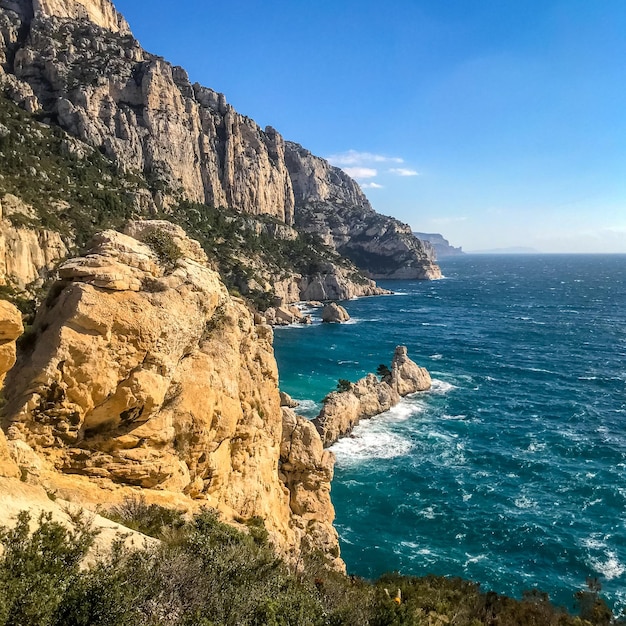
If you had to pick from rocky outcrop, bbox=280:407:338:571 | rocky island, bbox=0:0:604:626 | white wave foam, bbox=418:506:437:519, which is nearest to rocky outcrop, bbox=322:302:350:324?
white wave foam, bbox=418:506:437:519

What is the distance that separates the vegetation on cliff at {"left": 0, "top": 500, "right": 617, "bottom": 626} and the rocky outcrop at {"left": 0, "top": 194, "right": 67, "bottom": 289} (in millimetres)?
46373

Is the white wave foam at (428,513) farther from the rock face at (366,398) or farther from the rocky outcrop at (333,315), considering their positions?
the rocky outcrop at (333,315)

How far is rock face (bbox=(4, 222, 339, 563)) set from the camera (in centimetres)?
1091

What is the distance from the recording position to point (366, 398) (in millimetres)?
49875

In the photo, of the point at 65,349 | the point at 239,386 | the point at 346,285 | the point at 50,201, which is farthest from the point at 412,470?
the point at 346,285

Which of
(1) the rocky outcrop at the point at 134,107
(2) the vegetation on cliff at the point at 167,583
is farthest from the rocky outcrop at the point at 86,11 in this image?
(2) the vegetation on cliff at the point at 167,583

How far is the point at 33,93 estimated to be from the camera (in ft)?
320

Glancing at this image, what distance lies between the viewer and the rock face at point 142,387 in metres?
10.9

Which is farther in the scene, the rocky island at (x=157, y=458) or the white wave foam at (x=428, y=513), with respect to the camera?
the white wave foam at (x=428, y=513)

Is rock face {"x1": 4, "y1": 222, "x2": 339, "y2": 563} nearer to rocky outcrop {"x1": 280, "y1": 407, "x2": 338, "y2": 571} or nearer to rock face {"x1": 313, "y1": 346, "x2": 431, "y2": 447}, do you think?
rocky outcrop {"x1": 280, "y1": 407, "x2": 338, "y2": 571}

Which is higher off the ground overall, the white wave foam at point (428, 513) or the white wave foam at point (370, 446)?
the white wave foam at point (370, 446)

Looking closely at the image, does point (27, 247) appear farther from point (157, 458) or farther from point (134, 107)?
point (134, 107)

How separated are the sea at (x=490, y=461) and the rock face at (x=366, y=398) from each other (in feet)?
3.99

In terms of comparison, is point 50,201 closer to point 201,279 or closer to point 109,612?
A: point 201,279
